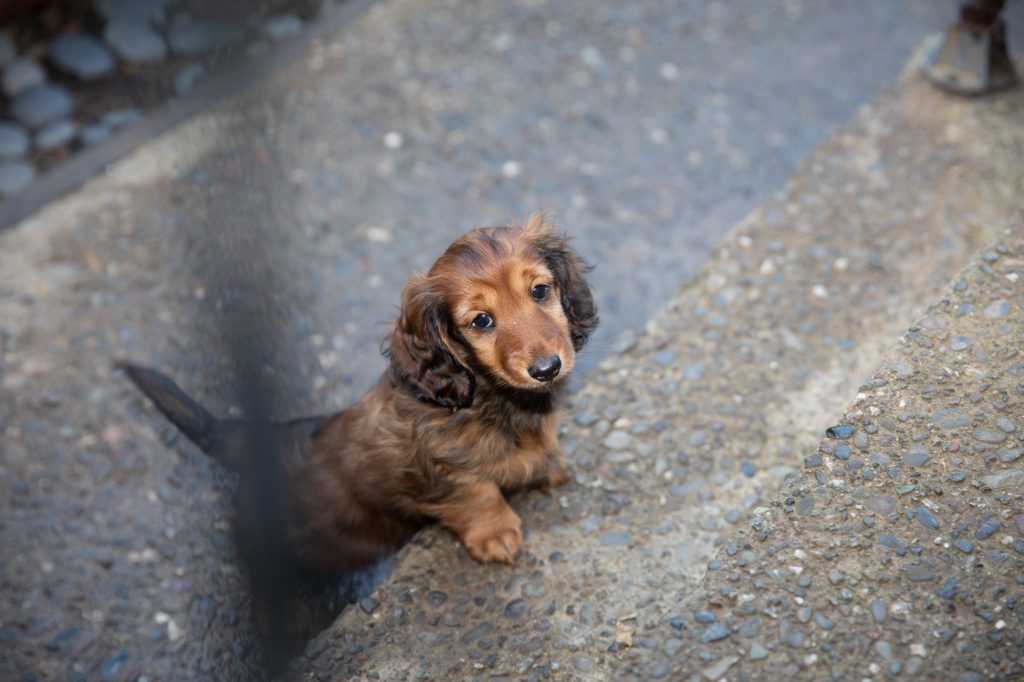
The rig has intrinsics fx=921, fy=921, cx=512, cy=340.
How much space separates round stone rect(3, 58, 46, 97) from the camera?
5434 mm

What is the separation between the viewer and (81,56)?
18.2 feet

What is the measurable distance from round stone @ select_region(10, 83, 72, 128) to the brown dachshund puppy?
3.02 metres

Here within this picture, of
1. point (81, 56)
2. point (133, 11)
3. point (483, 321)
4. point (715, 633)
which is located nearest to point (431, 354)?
point (483, 321)

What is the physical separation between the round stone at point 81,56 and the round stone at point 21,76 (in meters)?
0.11

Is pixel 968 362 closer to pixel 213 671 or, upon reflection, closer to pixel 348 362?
pixel 348 362

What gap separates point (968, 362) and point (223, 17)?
2703 mm

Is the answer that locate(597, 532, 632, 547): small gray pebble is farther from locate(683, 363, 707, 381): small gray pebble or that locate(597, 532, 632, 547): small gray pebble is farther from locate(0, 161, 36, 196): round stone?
locate(0, 161, 36, 196): round stone

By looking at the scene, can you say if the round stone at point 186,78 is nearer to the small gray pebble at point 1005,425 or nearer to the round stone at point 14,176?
the round stone at point 14,176

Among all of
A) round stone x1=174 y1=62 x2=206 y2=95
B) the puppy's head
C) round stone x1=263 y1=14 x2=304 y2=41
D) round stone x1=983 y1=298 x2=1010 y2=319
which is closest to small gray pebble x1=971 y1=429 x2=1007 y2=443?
round stone x1=983 y1=298 x2=1010 y2=319

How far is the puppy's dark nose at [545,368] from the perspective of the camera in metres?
2.64

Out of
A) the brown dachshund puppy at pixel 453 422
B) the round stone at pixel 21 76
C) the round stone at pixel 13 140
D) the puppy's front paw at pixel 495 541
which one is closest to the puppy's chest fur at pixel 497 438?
the brown dachshund puppy at pixel 453 422

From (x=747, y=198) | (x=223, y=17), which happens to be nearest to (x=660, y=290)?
(x=747, y=198)

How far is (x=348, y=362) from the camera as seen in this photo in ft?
13.0

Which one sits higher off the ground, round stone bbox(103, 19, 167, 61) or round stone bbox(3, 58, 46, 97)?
round stone bbox(103, 19, 167, 61)
